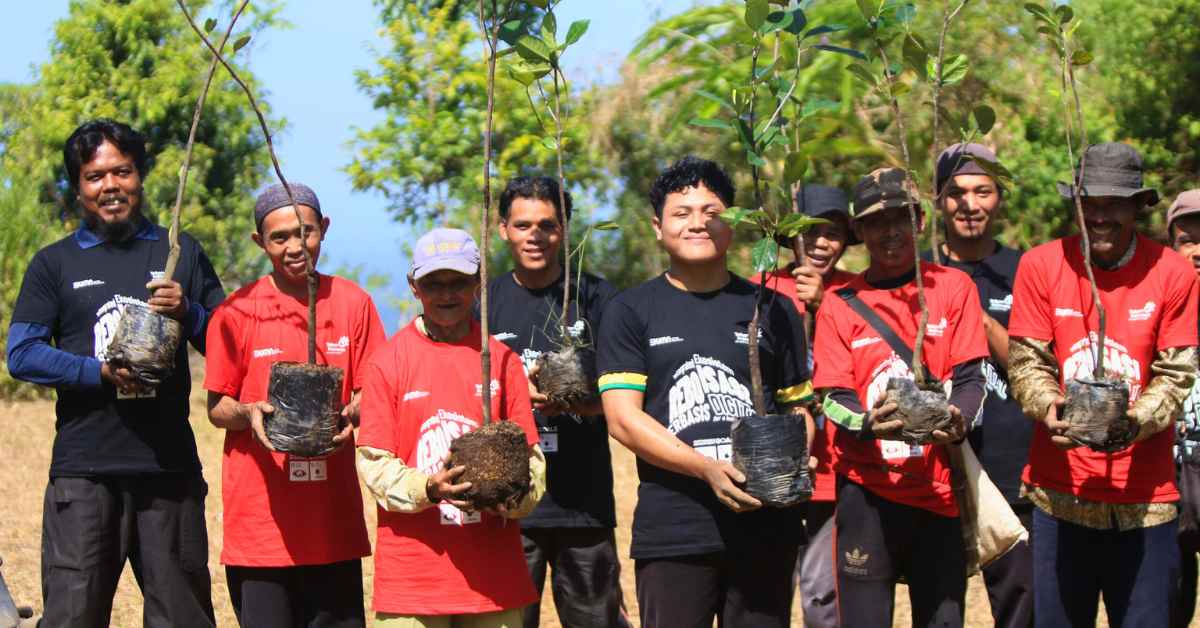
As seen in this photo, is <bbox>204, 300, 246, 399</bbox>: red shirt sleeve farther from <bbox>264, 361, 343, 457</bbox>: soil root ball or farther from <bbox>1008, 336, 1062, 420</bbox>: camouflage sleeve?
<bbox>1008, 336, 1062, 420</bbox>: camouflage sleeve

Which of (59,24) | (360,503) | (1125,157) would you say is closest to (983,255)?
(1125,157)

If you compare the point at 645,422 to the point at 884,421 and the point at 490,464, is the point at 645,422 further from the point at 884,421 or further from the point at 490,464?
the point at 884,421

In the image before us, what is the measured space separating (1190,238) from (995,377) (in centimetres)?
92

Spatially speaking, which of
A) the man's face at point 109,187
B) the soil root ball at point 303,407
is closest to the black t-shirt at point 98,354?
the man's face at point 109,187

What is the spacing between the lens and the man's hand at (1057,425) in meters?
4.90

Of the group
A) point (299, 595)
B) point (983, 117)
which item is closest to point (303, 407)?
point (299, 595)

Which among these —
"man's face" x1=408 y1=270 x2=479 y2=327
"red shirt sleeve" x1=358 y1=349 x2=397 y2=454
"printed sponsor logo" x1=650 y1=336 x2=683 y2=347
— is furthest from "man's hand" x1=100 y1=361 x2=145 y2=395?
"printed sponsor logo" x1=650 y1=336 x2=683 y2=347

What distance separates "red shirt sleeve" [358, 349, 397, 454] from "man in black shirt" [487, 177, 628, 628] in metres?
1.10

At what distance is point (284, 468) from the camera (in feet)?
16.9

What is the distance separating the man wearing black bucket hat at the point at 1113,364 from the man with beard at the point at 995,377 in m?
0.48

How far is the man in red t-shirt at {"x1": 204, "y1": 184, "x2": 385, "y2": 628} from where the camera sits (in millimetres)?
5114

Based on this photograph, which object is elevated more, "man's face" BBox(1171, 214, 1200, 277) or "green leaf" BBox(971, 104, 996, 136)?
"green leaf" BBox(971, 104, 996, 136)

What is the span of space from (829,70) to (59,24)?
8.40m

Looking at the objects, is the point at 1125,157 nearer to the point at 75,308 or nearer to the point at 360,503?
the point at 360,503
